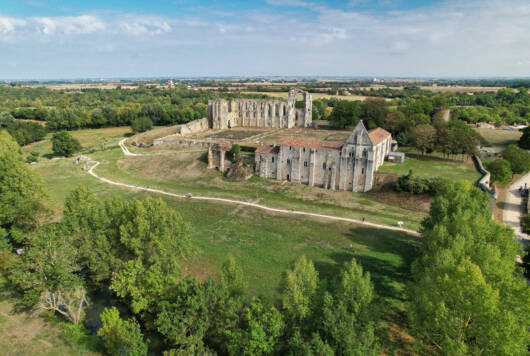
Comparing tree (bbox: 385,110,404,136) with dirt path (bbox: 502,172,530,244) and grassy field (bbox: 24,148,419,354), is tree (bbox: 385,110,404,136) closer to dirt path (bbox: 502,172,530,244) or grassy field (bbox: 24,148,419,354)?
dirt path (bbox: 502,172,530,244)

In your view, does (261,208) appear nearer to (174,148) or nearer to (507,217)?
(507,217)

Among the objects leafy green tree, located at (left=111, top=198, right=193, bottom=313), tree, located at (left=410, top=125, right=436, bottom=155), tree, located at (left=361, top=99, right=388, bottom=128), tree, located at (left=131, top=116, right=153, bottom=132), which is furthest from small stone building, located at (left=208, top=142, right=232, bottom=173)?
tree, located at (left=131, top=116, right=153, bottom=132)

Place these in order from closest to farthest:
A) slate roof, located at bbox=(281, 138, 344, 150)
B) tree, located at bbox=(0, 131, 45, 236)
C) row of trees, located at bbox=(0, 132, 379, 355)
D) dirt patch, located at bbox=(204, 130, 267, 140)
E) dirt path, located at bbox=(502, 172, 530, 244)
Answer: row of trees, located at bbox=(0, 132, 379, 355)
tree, located at bbox=(0, 131, 45, 236)
dirt path, located at bbox=(502, 172, 530, 244)
slate roof, located at bbox=(281, 138, 344, 150)
dirt patch, located at bbox=(204, 130, 267, 140)

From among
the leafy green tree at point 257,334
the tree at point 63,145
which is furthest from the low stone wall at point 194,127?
the leafy green tree at point 257,334

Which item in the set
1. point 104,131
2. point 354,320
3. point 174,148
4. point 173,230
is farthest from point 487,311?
point 104,131

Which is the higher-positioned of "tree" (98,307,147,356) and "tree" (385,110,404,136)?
"tree" (385,110,404,136)

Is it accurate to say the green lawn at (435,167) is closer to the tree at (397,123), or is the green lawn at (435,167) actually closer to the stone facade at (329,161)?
the stone facade at (329,161)
